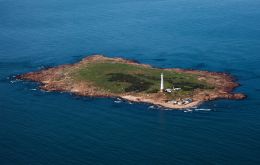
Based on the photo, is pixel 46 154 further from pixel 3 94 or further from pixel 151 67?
pixel 151 67

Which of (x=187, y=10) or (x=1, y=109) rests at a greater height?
(x=187, y=10)

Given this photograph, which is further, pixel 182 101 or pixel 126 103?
pixel 126 103

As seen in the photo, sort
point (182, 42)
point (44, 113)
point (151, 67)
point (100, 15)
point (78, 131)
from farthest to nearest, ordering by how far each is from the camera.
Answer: point (100, 15) → point (182, 42) → point (151, 67) → point (44, 113) → point (78, 131)

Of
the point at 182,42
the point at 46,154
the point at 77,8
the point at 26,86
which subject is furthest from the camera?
the point at 77,8

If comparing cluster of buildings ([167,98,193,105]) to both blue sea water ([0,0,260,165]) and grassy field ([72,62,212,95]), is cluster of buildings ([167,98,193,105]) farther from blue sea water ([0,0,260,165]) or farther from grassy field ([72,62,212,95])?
blue sea water ([0,0,260,165])

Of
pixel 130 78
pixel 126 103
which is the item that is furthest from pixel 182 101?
pixel 130 78

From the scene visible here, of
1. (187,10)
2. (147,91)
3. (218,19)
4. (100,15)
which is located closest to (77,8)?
(100,15)

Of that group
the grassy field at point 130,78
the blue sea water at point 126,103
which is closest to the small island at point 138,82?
the grassy field at point 130,78

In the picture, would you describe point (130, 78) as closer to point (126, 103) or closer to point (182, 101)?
point (126, 103)
